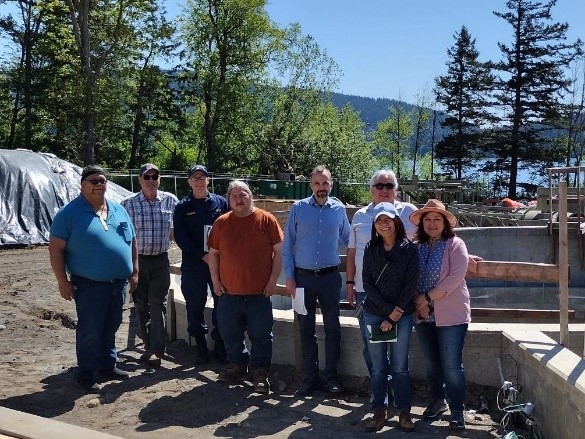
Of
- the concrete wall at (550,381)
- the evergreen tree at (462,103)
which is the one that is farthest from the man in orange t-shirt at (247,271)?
the evergreen tree at (462,103)

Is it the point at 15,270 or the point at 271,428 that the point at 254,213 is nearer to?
the point at 271,428

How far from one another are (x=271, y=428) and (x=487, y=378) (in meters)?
1.90

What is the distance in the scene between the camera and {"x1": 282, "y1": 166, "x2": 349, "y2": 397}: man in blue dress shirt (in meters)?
6.16

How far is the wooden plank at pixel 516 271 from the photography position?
6.60 meters

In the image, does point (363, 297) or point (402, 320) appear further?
point (363, 297)

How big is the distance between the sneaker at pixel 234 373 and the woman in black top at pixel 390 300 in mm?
1448

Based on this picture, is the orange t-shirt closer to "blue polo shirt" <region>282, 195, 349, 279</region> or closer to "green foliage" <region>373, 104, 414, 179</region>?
"blue polo shirt" <region>282, 195, 349, 279</region>

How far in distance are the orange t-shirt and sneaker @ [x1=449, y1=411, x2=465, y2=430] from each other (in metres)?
1.84

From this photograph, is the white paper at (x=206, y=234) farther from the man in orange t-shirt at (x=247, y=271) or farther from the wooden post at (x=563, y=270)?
the wooden post at (x=563, y=270)

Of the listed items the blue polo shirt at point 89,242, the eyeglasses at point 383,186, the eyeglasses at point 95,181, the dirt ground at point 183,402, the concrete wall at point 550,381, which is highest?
the eyeglasses at point 95,181

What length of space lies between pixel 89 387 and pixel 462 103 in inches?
2204

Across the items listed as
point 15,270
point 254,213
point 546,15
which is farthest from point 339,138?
point 254,213

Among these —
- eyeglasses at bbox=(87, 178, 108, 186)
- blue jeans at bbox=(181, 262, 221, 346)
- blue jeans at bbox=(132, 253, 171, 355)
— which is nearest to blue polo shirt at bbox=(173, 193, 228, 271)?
blue jeans at bbox=(181, 262, 221, 346)

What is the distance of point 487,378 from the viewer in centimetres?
625
